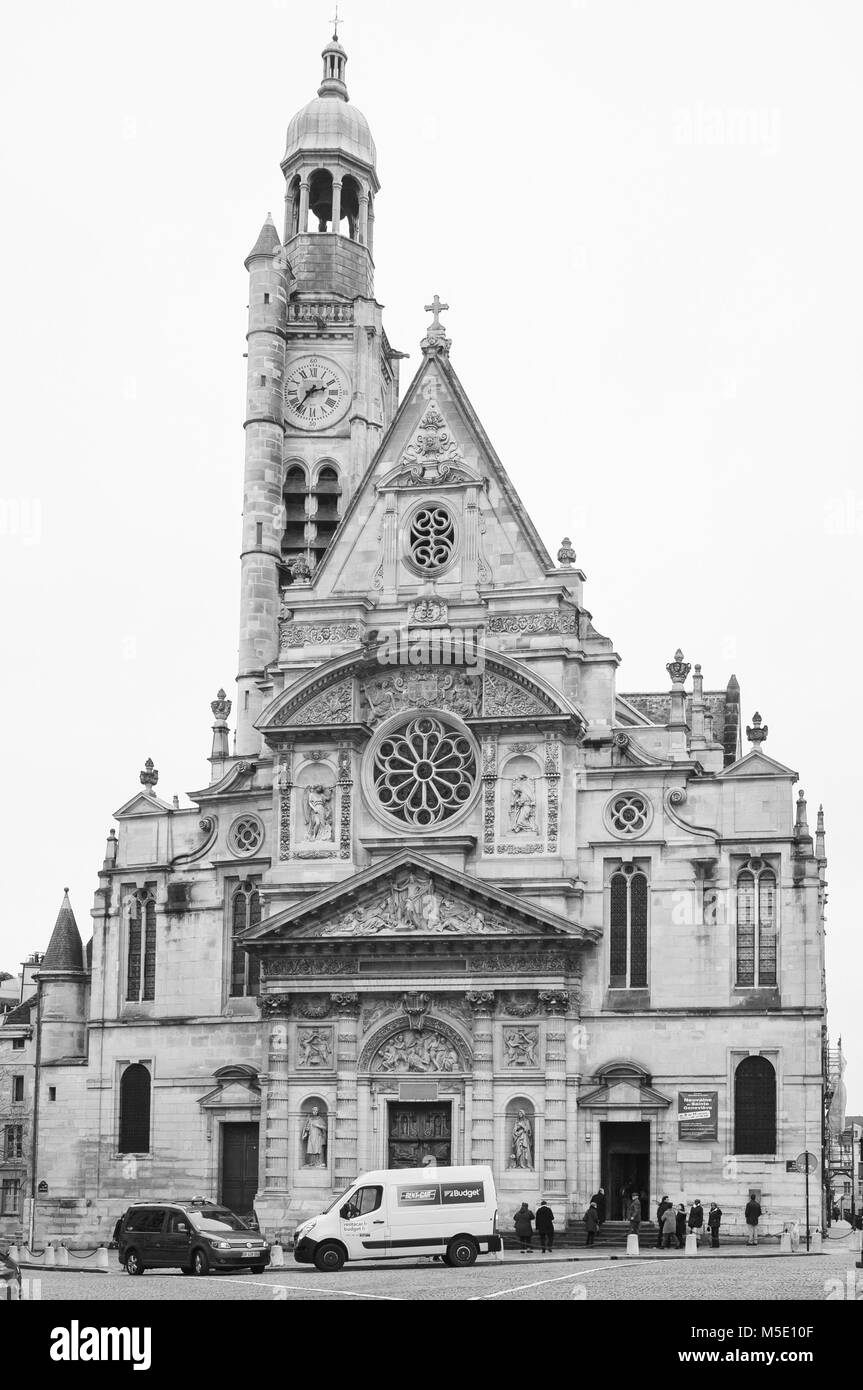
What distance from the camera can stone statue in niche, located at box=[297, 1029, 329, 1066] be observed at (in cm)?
5244

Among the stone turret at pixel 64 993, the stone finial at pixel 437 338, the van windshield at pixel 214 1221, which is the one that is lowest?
the van windshield at pixel 214 1221

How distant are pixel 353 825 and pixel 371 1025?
16.5 ft

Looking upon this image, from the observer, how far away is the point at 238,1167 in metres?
54.3

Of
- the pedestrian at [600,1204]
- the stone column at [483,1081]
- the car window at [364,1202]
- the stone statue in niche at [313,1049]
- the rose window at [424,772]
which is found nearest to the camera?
the car window at [364,1202]

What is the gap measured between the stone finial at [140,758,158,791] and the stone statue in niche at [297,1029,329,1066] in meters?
9.53

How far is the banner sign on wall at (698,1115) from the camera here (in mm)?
50094

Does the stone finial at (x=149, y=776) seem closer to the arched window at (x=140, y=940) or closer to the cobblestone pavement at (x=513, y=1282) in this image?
the arched window at (x=140, y=940)

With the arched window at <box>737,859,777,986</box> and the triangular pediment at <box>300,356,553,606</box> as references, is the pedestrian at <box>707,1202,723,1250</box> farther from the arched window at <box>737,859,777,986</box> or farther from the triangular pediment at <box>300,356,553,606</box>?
the triangular pediment at <box>300,356,553,606</box>

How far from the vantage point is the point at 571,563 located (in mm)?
54719

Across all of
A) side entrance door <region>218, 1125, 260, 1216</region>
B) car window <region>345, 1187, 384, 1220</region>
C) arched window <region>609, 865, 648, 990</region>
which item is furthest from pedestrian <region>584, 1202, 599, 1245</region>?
side entrance door <region>218, 1125, 260, 1216</region>

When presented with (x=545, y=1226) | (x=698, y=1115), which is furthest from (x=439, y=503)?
(x=545, y=1226)

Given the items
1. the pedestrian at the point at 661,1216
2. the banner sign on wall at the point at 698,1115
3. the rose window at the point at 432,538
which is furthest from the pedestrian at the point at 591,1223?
the rose window at the point at 432,538

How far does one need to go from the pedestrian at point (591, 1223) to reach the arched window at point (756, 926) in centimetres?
692
